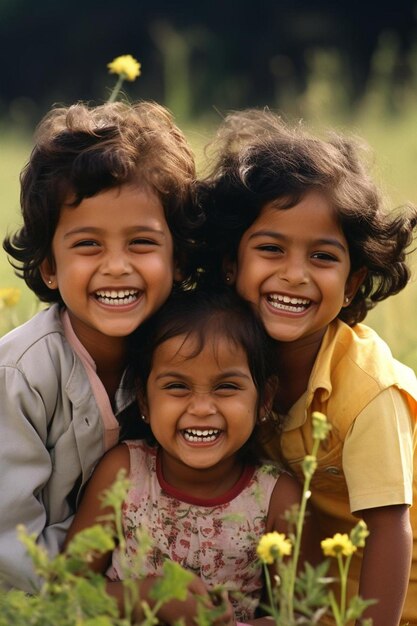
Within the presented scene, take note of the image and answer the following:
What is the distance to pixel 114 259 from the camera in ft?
10.1

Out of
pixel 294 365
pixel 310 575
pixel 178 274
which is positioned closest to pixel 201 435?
pixel 294 365

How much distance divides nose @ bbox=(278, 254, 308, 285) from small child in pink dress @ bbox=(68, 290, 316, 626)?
12cm

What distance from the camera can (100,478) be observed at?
3.18m

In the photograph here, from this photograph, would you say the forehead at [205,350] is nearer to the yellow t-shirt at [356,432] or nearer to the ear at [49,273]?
the yellow t-shirt at [356,432]

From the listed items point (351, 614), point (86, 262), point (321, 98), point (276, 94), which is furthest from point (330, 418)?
point (276, 94)

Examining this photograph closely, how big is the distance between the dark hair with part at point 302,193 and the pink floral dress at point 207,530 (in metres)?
0.54

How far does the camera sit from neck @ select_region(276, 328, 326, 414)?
3.26m

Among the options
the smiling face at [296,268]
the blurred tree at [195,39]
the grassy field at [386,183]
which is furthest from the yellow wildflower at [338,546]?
the blurred tree at [195,39]

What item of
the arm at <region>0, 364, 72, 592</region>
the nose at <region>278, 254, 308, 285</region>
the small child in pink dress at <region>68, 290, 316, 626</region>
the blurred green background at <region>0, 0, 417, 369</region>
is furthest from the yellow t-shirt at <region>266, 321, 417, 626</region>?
the blurred green background at <region>0, 0, 417, 369</region>

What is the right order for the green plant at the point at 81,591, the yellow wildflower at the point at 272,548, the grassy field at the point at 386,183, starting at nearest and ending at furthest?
the green plant at the point at 81,591 < the yellow wildflower at the point at 272,548 < the grassy field at the point at 386,183

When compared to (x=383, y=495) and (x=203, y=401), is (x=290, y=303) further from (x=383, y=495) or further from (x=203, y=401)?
(x=383, y=495)

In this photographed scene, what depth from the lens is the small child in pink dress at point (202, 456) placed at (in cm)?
304

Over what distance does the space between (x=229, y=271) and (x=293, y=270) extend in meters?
0.26

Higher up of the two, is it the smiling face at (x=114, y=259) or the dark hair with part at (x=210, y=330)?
the smiling face at (x=114, y=259)
